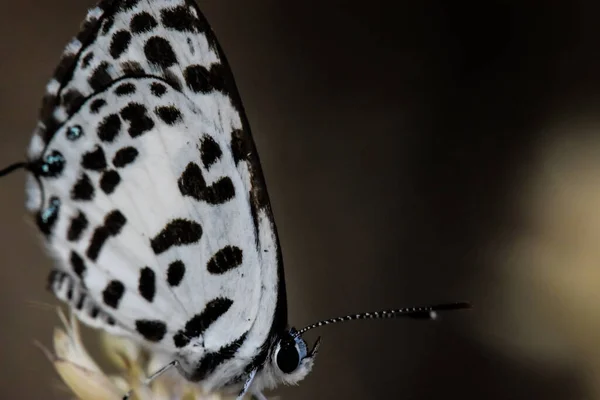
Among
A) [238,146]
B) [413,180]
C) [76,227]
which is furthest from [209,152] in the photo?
[413,180]

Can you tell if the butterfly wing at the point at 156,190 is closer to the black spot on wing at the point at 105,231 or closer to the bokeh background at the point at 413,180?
the black spot on wing at the point at 105,231

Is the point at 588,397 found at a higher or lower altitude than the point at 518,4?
lower

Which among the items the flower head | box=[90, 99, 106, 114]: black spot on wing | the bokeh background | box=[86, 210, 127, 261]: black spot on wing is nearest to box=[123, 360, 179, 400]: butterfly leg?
the flower head

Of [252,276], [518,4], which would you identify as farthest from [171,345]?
[518,4]

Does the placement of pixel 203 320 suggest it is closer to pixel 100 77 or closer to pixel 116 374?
pixel 116 374

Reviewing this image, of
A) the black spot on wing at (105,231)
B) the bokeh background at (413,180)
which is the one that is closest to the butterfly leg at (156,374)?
the black spot on wing at (105,231)

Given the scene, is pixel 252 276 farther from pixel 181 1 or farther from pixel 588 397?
pixel 588 397

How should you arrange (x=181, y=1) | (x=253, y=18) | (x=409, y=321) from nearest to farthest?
(x=181, y=1) → (x=409, y=321) → (x=253, y=18)

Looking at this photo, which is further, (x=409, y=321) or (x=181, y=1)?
(x=409, y=321)
